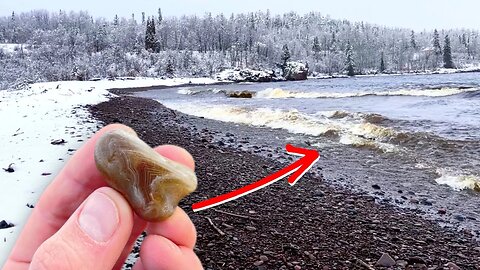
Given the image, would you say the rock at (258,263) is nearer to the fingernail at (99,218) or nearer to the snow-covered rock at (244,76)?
the fingernail at (99,218)

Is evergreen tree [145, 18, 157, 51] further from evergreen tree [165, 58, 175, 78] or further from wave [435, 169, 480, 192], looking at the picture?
wave [435, 169, 480, 192]

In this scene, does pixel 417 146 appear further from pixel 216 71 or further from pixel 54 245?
pixel 216 71

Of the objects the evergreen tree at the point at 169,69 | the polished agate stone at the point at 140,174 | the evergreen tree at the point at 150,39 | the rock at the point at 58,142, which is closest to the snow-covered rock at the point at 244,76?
the evergreen tree at the point at 169,69

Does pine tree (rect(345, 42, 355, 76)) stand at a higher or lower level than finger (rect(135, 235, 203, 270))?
higher

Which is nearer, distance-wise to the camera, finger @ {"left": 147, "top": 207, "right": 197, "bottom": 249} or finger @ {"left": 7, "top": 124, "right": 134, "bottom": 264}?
finger @ {"left": 147, "top": 207, "right": 197, "bottom": 249}

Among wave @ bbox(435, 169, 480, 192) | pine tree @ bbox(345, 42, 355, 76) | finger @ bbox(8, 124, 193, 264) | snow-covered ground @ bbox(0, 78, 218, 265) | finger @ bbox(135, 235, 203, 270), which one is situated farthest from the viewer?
pine tree @ bbox(345, 42, 355, 76)

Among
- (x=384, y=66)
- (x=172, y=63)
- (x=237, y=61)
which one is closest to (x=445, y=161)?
(x=172, y=63)

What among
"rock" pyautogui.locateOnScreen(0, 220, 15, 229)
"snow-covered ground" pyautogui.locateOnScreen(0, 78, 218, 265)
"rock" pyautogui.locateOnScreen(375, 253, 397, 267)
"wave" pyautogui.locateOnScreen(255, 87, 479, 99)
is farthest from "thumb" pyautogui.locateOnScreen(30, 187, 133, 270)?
"wave" pyautogui.locateOnScreen(255, 87, 479, 99)
